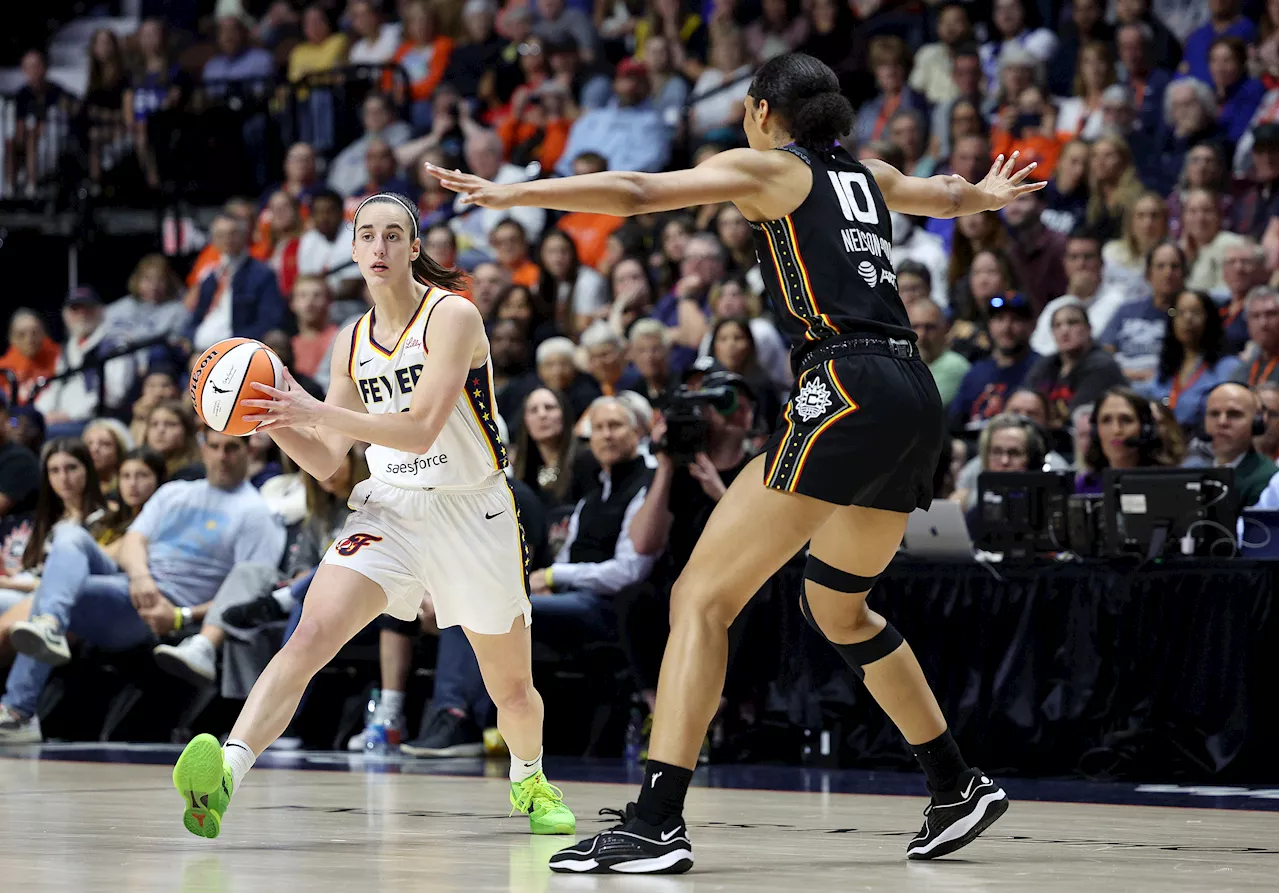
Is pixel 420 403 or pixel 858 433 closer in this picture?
pixel 858 433

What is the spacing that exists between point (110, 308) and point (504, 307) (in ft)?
15.4

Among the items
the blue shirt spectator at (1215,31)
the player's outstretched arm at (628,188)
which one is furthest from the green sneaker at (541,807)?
the blue shirt spectator at (1215,31)

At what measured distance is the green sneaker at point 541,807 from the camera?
206 inches

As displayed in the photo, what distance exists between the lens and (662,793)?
4.20 m

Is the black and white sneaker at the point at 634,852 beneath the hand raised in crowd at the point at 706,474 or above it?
beneath

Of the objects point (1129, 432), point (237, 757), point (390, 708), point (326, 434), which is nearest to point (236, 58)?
point (390, 708)

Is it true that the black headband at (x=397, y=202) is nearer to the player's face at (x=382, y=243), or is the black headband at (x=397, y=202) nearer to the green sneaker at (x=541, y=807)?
the player's face at (x=382, y=243)

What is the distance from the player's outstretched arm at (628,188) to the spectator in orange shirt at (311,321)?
8.19 m

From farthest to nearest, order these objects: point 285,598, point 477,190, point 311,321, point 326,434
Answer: point 311,321 < point 285,598 < point 326,434 < point 477,190

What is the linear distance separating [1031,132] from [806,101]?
747cm

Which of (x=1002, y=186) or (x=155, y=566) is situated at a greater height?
(x=1002, y=186)

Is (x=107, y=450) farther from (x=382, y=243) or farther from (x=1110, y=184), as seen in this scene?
(x=1110, y=184)

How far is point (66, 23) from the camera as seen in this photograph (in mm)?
18312

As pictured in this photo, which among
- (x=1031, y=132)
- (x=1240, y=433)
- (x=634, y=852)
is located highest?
(x=1031, y=132)
